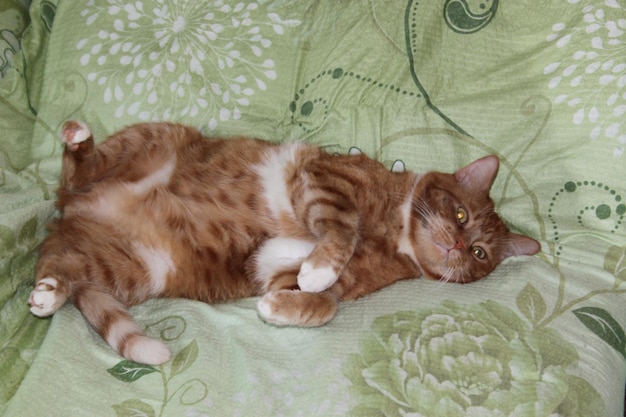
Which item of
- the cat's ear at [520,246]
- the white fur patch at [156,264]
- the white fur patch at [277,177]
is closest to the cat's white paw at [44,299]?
the white fur patch at [156,264]

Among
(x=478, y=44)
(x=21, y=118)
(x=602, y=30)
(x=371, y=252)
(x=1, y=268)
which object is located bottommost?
(x=1, y=268)

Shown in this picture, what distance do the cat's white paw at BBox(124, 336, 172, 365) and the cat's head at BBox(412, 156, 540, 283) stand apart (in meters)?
0.99

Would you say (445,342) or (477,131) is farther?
(477,131)

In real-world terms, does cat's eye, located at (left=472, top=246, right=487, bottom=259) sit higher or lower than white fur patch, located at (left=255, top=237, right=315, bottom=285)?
higher

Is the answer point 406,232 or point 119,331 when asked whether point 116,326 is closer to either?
point 119,331

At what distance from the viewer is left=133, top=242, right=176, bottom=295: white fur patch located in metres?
1.96

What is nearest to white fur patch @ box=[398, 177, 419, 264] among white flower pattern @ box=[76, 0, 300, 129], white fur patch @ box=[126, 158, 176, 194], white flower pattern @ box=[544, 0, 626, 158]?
white flower pattern @ box=[544, 0, 626, 158]

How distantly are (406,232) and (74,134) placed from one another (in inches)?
50.3

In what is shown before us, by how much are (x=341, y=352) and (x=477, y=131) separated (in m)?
1.05

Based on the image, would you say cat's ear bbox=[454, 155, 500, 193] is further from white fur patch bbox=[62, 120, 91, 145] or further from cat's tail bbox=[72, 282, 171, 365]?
white fur patch bbox=[62, 120, 91, 145]

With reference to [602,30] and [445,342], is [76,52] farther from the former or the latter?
[602,30]

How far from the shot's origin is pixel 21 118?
230cm

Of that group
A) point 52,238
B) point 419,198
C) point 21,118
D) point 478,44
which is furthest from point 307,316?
point 21,118

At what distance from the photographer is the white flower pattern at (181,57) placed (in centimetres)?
235
